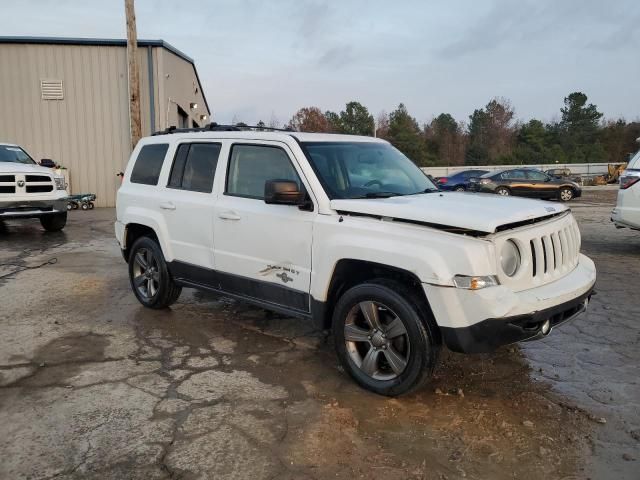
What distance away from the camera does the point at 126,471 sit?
2945 mm

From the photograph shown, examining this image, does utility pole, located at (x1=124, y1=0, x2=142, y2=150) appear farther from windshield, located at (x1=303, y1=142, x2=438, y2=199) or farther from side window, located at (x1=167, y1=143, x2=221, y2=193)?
windshield, located at (x1=303, y1=142, x2=438, y2=199)

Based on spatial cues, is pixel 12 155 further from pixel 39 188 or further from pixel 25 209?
pixel 25 209

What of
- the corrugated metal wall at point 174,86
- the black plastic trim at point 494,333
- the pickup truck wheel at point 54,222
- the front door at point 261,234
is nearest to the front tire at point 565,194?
the corrugated metal wall at point 174,86

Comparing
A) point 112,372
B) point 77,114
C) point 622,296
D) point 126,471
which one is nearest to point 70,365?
point 112,372

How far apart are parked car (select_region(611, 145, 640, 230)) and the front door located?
6.39m

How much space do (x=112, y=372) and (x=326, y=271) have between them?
73.9 inches

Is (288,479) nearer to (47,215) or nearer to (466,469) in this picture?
(466,469)

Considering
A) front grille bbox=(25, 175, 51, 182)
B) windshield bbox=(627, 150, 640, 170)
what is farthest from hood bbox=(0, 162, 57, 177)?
windshield bbox=(627, 150, 640, 170)

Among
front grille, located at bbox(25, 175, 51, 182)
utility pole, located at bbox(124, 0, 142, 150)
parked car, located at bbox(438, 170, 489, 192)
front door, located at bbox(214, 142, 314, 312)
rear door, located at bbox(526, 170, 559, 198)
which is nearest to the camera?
front door, located at bbox(214, 142, 314, 312)

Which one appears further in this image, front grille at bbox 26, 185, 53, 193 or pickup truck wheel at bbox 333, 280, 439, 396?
front grille at bbox 26, 185, 53, 193

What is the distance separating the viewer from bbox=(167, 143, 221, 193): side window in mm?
5105

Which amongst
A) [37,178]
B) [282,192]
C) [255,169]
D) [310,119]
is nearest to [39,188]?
[37,178]

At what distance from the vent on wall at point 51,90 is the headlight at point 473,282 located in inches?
740

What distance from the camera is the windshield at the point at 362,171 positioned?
4332 millimetres
